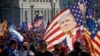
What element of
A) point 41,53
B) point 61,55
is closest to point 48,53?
point 41,53

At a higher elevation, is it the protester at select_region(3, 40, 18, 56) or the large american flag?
the large american flag

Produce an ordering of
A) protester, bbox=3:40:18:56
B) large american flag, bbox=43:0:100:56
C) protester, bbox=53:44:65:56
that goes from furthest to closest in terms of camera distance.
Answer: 1. protester, bbox=53:44:65:56
2. protester, bbox=3:40:18:56
3. large american flag, bbox=43:0:100:56

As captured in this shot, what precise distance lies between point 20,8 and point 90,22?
2398 inches

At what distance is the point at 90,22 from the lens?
1134cm

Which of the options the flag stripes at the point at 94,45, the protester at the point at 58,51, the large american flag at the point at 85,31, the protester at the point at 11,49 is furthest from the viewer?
the protester at the point at 58,51

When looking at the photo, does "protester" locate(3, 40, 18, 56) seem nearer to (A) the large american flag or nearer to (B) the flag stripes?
(A) the large american flag

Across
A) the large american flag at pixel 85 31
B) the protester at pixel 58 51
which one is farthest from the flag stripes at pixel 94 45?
the protester at pixel 58 51

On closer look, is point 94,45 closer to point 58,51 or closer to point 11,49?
point 58,51

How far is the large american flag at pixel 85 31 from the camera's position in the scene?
10.7 meters

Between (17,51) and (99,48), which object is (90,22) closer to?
(99,48)

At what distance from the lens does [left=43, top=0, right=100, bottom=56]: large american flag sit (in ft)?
35.2

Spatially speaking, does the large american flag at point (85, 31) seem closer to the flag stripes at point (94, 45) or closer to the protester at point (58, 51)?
the flag stripes at point (94, 45)

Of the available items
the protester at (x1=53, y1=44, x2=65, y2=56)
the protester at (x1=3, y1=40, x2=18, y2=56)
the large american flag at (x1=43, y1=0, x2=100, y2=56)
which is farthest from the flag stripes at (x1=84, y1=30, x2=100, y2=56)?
the protester at (x1=3, y1=40, x2=18, y2=56)

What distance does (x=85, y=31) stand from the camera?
11016 millimetres
